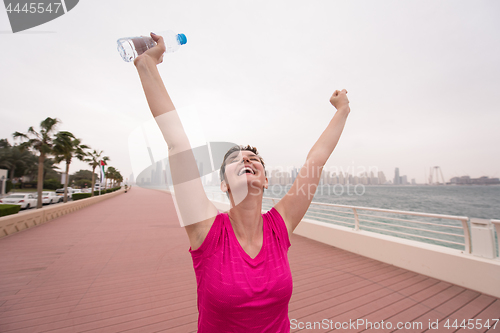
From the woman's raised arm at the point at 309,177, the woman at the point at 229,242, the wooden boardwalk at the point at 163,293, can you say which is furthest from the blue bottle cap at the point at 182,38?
the wooden boardwalk at the point at 163,293

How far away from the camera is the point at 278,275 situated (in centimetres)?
95

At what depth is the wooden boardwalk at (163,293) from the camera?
2.82m

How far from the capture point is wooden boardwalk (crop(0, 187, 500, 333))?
2818mm

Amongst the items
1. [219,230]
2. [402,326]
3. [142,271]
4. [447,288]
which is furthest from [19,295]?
[447,288]

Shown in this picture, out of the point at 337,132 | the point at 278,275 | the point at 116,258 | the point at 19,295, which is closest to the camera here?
the point at 278,275

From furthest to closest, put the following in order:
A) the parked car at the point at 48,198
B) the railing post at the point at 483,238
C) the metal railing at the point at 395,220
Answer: the parked car at the point at 48,198
the metal railing at the point at 395,220
the railing post at the point at 483,238

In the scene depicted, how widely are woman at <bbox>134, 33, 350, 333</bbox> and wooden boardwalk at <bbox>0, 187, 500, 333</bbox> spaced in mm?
2260

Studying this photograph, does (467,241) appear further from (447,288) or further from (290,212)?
(290,212)

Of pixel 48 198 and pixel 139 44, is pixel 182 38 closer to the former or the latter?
pixel 139 44

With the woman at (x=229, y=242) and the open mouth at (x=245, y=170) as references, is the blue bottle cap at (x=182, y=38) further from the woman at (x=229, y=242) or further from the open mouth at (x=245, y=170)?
the open mouth at (x=245, y=170)

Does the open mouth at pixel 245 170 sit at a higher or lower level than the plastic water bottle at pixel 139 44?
lower

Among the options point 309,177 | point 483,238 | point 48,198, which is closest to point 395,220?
point 483,238

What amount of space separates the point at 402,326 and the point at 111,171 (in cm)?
7237

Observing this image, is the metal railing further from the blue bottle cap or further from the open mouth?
the blue bottle cap
